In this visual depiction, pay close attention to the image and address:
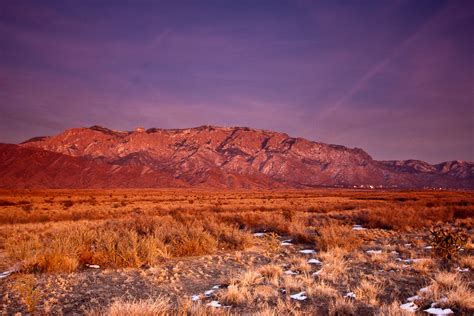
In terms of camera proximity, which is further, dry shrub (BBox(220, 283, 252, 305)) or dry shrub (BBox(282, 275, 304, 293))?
dry shrub (BBox(282, 275, 304, 293))

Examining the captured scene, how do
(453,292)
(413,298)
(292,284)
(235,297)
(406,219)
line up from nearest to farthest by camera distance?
1. (453,292)
2. (413,298)
3. (235,297)
4. (292,284)
5. (406,219)

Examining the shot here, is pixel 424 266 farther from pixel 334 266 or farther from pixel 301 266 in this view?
pixel 301 266

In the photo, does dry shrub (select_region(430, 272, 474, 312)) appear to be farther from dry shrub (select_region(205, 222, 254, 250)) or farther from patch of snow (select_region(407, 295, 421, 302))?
dry shrub (select_region(205, 222, 254, 250))

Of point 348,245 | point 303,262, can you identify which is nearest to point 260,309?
point 303,262

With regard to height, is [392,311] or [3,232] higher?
[392,311]

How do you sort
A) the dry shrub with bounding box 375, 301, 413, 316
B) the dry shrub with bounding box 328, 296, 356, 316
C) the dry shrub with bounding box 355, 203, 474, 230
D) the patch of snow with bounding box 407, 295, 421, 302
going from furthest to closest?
the dry shrub with bounding box 355, 203, 474, 230, the patch of snow with bounding box 407, 295, 421, 302, the dry shrub with bounding box 328, 296, 356, 316, the dry shrub with bounding box 375, 301, 413, 316

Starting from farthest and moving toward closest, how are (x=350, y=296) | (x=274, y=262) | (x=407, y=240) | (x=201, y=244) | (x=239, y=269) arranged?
(x=407, y=240), (x=201, y=244), (x=274, y=262), (x=239, y=269), (x=350, y=296)

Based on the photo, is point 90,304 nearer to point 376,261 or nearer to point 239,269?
point 239,269

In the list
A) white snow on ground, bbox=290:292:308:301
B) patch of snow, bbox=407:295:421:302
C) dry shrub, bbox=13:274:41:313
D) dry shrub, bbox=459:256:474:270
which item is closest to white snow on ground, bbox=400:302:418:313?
patch of snow, bbox=407:295:421:302

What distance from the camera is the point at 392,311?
5531 mm

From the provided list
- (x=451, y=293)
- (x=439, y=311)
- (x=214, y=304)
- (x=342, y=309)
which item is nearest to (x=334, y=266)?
(x=451, y=293)

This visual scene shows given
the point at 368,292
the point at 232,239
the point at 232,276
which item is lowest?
the point at 232,276

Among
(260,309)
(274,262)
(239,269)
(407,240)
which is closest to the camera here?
(260,309)

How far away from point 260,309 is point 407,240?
1022 cm
